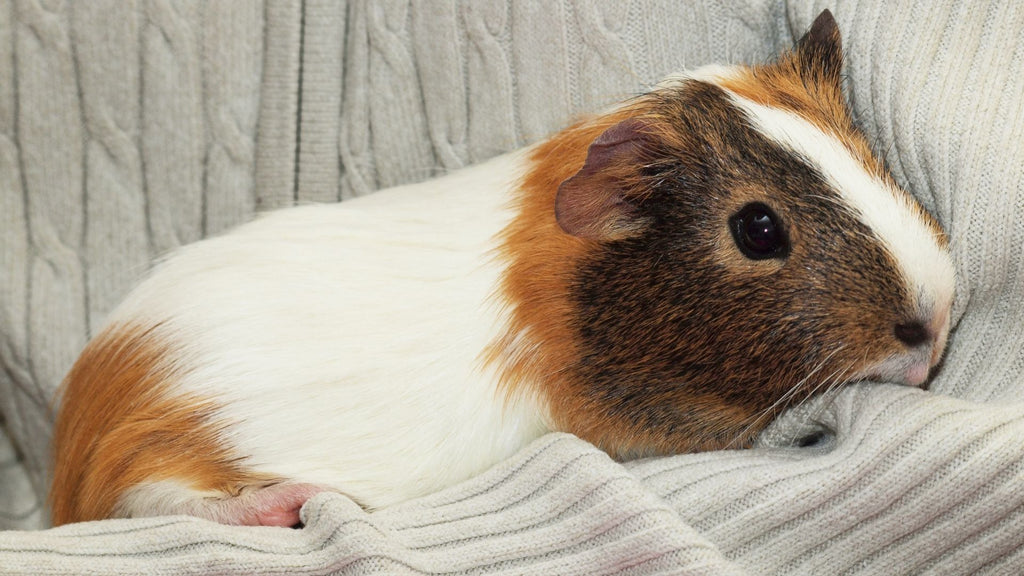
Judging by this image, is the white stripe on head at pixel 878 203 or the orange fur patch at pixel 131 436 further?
the orange fur patch at pixel 131 436

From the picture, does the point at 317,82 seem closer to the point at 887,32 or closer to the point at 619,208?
the point at 619,208

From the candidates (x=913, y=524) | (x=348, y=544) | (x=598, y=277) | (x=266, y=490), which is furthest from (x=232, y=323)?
(x=913, y=524)

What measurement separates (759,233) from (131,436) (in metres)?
0.89

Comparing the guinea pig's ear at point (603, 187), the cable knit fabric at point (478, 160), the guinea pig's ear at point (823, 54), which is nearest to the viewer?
A: the cable knit fabric at point (478, 160)

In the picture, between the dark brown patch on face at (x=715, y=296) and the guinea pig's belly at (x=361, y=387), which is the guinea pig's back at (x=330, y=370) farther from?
the dark brown patch on face at (x=715, y=296)

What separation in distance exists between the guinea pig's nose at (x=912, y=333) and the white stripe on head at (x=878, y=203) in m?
0.02

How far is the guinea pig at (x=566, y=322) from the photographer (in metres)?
1.15

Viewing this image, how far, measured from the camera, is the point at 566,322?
49.6 inches

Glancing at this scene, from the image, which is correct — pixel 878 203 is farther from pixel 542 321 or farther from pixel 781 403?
pixel 542 321

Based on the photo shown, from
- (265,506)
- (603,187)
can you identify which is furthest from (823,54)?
(265,506)

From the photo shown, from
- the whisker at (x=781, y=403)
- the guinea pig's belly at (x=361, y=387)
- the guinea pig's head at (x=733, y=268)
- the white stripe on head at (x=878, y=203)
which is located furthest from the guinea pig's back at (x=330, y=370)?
the white stripe on head at (x=878, y=203)

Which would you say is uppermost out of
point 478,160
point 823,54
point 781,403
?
point 823,54

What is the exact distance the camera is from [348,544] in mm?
1049

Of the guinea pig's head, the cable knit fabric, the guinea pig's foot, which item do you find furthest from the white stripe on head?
the guinea pig's foot
